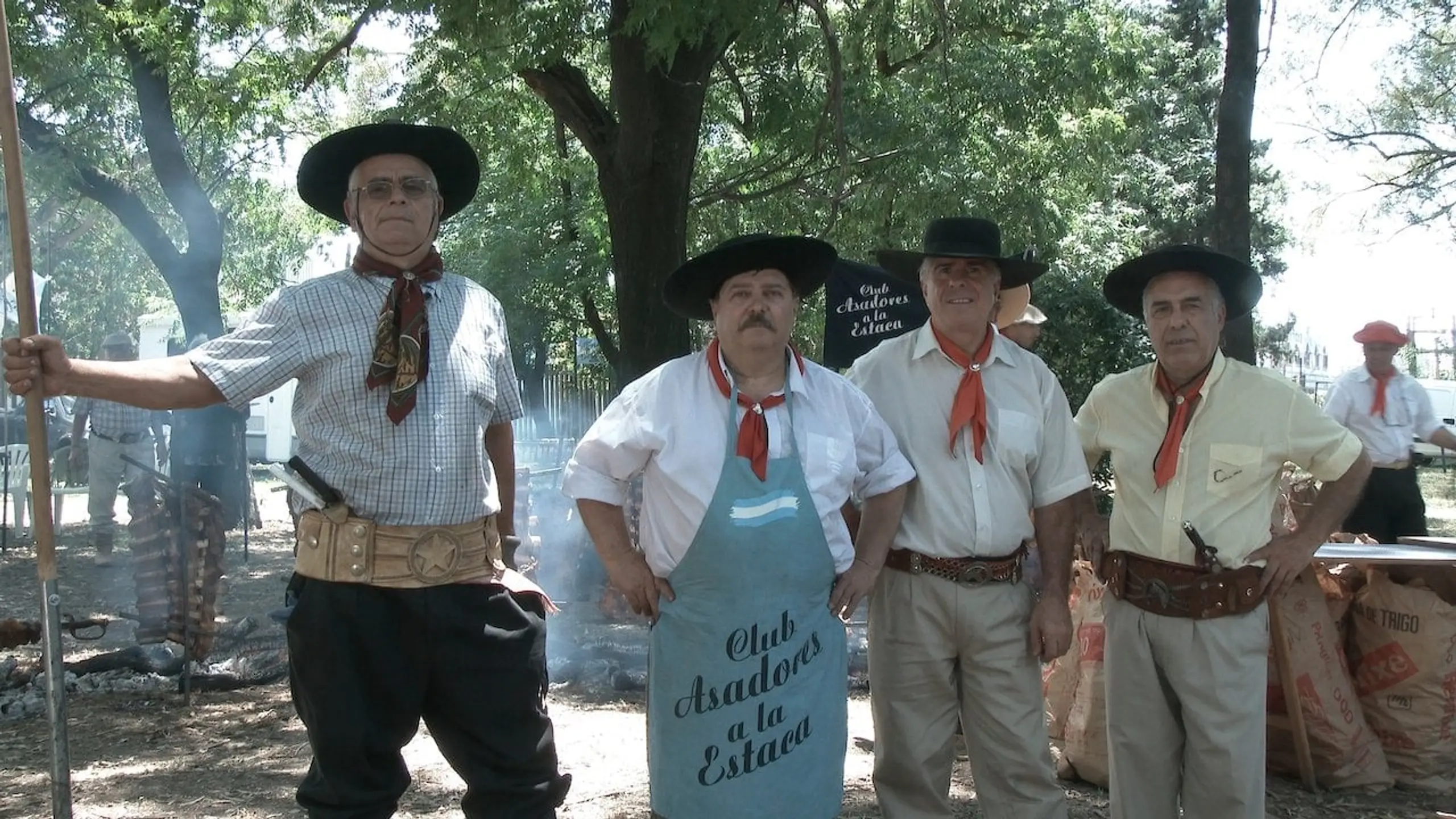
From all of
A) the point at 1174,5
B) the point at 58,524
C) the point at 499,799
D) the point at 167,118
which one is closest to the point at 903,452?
the point at 499,799

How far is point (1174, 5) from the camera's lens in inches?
1101

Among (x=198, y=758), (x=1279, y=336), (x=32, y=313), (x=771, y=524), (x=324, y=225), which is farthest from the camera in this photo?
(x=1279, y=336)

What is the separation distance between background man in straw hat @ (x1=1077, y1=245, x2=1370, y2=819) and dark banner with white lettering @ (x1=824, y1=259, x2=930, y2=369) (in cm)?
291

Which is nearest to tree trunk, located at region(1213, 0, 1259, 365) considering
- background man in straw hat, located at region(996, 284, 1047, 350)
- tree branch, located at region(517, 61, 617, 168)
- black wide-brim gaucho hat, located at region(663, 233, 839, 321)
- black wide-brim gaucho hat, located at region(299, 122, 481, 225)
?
background man in straw hat, located at region(996, 284, 1047, 350)

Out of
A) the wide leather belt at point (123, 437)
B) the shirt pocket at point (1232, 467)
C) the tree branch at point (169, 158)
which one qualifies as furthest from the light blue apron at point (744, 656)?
the tree branch at point (169, 158)

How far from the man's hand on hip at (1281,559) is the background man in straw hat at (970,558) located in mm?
543

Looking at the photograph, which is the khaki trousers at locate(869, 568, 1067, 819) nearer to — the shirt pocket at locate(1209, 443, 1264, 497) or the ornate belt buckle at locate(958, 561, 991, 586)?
the ornate belt buckle at locate(958, 561, 991, 586)

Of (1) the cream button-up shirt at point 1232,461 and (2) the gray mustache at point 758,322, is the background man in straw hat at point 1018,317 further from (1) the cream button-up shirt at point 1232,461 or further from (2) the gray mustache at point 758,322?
(2) the gray mustache at point 758,322

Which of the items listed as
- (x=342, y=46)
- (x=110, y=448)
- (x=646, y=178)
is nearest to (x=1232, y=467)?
(x=646, y=178)

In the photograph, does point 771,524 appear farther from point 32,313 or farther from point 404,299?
point 32,313

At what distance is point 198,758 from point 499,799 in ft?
8.81

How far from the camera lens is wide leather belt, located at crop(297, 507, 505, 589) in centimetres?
280

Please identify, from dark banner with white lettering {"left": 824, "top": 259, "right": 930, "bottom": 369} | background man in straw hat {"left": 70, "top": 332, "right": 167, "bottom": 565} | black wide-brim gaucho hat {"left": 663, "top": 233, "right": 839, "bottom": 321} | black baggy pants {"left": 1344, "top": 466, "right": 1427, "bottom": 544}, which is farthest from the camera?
background man in straw hat {"left": 70, "top": 332, "right": 167, "bottom": 565}

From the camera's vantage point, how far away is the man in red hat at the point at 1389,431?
25.5 feet
